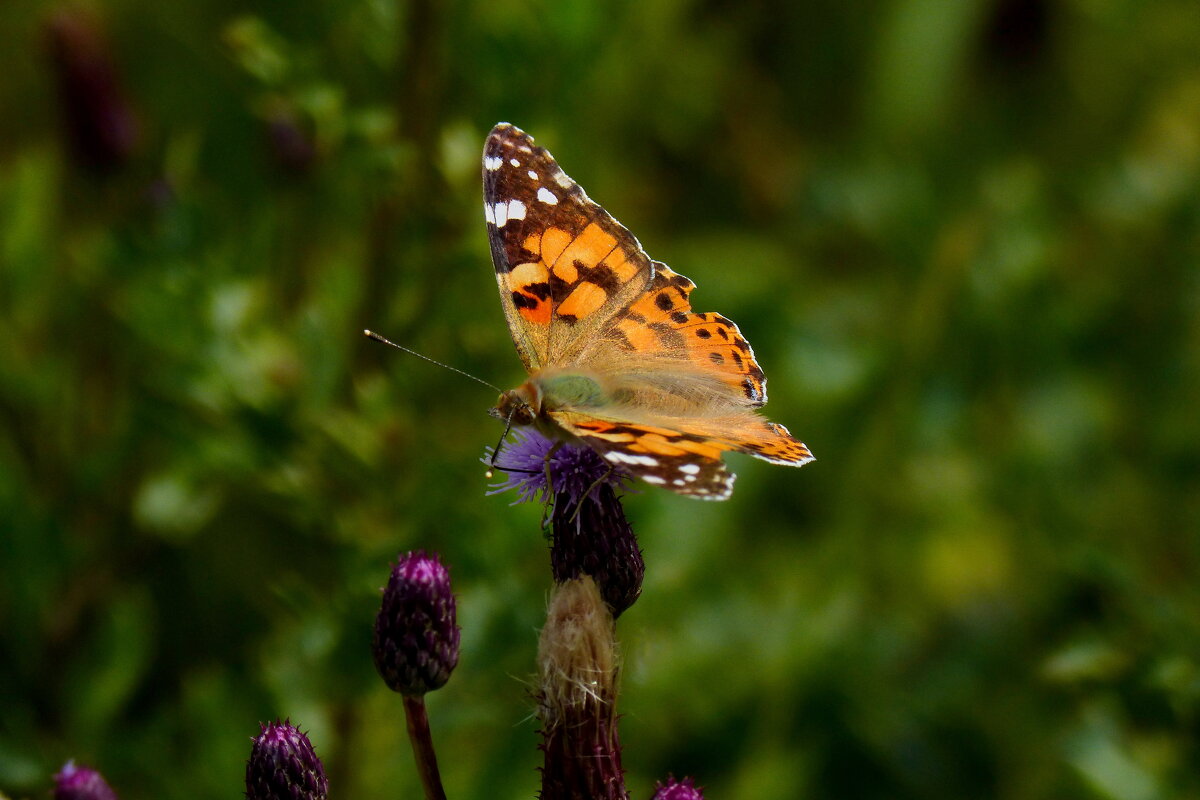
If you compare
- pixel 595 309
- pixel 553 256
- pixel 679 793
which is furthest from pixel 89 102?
pixel 679 793

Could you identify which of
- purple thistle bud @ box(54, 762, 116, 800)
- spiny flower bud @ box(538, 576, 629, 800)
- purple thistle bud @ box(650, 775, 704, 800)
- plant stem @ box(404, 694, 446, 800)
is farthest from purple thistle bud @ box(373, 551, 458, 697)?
purple thistle bud @ box(54, 762, 116, 800)

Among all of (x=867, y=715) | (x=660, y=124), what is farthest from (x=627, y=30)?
(x=867, y=715)

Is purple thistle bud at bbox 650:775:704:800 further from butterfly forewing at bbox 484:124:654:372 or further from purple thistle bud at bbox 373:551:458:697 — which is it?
butterfly forewing at bbox 484:124:654:372

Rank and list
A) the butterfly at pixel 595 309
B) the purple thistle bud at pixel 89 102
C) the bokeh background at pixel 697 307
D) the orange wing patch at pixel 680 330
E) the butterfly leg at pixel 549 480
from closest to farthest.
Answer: the butterfly leg at pixel 549 480, the butterfly at pixel 595 309, the orange wing patch at pixel 680 330, the bokeh background at pixel 697 307, the purple thistle bud at pixel 89 102

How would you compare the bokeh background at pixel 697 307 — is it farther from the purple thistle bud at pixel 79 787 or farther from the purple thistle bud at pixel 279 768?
the purple thistle bud at pixel 79 787

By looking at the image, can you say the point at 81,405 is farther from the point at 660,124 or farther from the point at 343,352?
the point at 660,124

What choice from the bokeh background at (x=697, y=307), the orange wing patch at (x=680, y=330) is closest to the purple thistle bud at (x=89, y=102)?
the bokeh background at (x=697, y=307)
